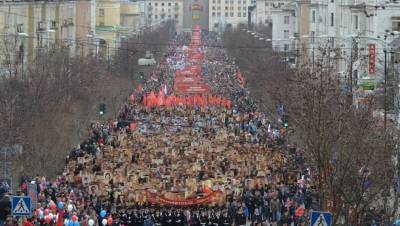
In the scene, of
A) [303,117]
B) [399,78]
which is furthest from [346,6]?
[303,117]

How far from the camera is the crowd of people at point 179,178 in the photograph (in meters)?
29.2

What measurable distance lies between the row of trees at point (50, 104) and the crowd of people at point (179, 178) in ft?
2.39

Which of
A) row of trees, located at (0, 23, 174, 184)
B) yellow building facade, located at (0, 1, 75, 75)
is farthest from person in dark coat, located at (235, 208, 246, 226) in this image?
yellow building facade, located at (0, 1, 75, 75)

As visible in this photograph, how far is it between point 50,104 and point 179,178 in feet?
32.7

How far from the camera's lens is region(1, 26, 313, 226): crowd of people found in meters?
29.2

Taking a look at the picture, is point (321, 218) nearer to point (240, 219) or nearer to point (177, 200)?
point (240, 219)

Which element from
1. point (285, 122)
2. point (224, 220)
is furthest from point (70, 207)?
point (285, 122)

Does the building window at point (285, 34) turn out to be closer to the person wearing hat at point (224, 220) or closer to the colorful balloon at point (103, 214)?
the person wearing hat at point (224, 220)

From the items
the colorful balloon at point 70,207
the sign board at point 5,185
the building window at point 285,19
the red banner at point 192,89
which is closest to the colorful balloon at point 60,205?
the colorful balloon at point 70,207

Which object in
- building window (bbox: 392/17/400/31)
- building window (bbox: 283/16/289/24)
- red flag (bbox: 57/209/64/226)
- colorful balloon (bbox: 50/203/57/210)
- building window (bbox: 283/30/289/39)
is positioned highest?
building window (bbox: 392/17/400/31)

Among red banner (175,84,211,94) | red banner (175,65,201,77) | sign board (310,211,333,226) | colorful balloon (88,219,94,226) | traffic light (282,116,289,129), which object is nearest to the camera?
sign board (310,211,333,226)

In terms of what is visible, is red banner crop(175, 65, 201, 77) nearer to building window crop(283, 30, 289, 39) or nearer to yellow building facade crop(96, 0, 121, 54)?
building window crop(283, 30, 289, 39)

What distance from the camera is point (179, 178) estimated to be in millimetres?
34344

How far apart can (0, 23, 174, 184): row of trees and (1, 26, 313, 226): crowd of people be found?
0.73 metres
